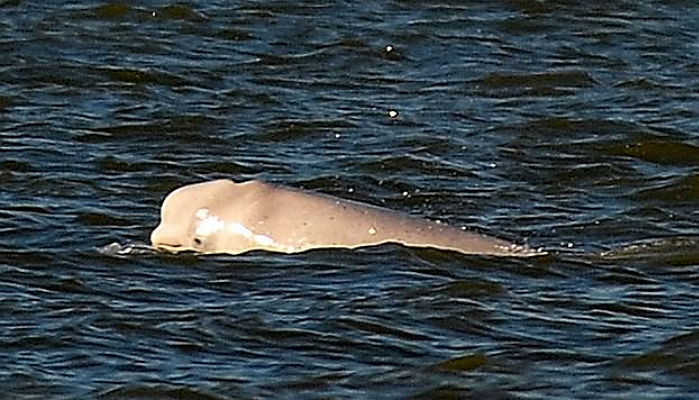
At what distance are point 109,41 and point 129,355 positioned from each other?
8.66m

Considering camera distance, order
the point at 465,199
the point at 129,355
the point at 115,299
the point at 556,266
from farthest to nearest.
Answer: the point at 465,199
the point at 556,266
the point at 115,299
the point at 129,355

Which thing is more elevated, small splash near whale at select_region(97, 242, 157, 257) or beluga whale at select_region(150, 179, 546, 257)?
beluga whale at select_region(150, 179, 546, 257)

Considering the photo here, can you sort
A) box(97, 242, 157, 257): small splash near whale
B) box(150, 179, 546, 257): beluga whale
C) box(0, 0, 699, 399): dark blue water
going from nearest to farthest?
box(0, 0, 699, 399): dark blue water < box(150, 179, 546, 257): beluga whale < box(97, 242, 157, 257): small splash near whale

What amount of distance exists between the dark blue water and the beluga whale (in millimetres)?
110

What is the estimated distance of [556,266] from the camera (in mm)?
11961

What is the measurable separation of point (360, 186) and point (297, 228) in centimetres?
225

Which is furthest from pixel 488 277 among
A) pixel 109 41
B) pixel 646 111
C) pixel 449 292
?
pixel 109 41

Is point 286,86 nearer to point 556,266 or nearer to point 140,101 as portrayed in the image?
point 140,101

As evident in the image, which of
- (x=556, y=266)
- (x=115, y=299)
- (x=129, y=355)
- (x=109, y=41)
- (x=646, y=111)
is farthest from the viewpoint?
(x=109, y=41)

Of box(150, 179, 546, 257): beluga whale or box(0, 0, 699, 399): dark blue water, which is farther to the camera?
box(150, 179, 546, 257): beluga whale

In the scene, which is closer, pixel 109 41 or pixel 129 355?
pixel 129 355

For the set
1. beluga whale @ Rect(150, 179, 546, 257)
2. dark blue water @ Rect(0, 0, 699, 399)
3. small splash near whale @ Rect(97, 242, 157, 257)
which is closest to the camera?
dark blue water @ Rect(0, 0, 699, 399)

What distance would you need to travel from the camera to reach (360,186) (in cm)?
1428

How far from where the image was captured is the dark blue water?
10148mm
